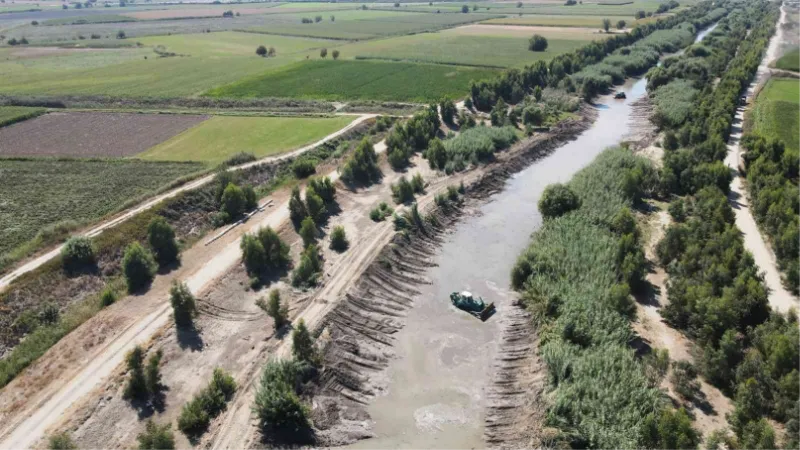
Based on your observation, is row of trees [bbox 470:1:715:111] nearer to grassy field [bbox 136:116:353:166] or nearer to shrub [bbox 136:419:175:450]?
grassy field [bbox 136:116:353:166]

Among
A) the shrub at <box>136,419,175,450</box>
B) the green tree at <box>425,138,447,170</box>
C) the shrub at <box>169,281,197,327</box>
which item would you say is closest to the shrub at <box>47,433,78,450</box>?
the shrub at <box>136,419,175,450</box>

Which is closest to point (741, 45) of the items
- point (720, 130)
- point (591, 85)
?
point (591, 85)

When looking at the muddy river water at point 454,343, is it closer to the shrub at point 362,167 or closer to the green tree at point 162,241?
the shrub at point 362,167

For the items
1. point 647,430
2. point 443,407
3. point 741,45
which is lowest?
point 741,45

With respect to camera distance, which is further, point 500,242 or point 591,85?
point 591,85

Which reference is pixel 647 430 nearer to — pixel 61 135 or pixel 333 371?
pixel 333 371

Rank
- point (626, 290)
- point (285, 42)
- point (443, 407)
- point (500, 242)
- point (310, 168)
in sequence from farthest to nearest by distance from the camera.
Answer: point (285, 42), point (310, 168), point (500, 242), point (626, 290), point (443, 407)
